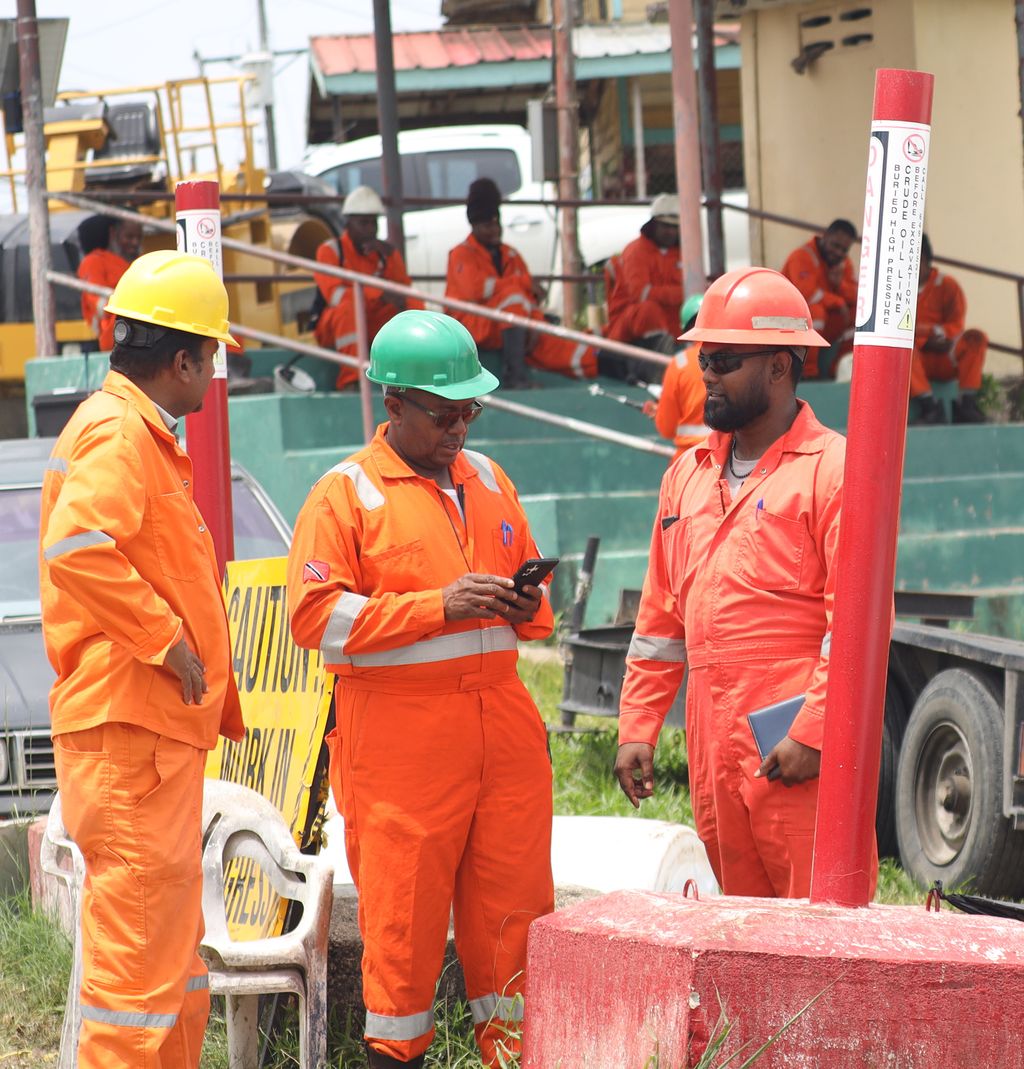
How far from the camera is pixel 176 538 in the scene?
3818 mm

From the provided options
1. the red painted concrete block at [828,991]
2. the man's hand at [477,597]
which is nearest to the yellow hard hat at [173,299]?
the man's hand at [477,597]

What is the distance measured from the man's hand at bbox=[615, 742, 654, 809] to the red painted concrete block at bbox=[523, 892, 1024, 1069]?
1.29m

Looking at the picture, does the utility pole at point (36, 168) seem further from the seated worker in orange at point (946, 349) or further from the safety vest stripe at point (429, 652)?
the safety vest stripe at point (429, 652)

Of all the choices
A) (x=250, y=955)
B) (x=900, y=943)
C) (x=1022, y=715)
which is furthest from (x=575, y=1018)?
(x=1022, y=715)

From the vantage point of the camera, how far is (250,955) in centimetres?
412

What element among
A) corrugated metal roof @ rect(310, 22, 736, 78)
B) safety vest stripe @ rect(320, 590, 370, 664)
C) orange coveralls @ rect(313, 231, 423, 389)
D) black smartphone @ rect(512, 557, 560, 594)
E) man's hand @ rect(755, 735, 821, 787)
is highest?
corrugated metal roof @ rect(310, 22, 736, 78)

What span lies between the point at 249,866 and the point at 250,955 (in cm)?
65

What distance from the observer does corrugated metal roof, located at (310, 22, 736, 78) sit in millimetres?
22562

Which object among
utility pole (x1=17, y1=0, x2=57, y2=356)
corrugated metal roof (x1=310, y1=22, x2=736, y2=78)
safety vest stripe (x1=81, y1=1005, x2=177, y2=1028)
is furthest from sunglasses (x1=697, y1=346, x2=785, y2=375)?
corrugated metal roof (x1=310, y1=22, x2=736, y2=78)

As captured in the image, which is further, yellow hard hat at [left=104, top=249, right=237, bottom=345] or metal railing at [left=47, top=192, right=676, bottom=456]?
metal railing at [left=47, top=192, right=676, bottom=456]

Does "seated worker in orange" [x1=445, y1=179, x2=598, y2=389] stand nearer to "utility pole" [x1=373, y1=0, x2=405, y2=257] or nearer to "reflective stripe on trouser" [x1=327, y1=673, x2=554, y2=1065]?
"utility pole" [x1=373, y1=0, x2=405, y2=257]

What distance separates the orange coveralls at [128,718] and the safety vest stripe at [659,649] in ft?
3.62

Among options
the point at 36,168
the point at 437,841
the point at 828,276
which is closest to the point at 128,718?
the point at 437,841

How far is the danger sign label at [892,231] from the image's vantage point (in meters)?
2.97
